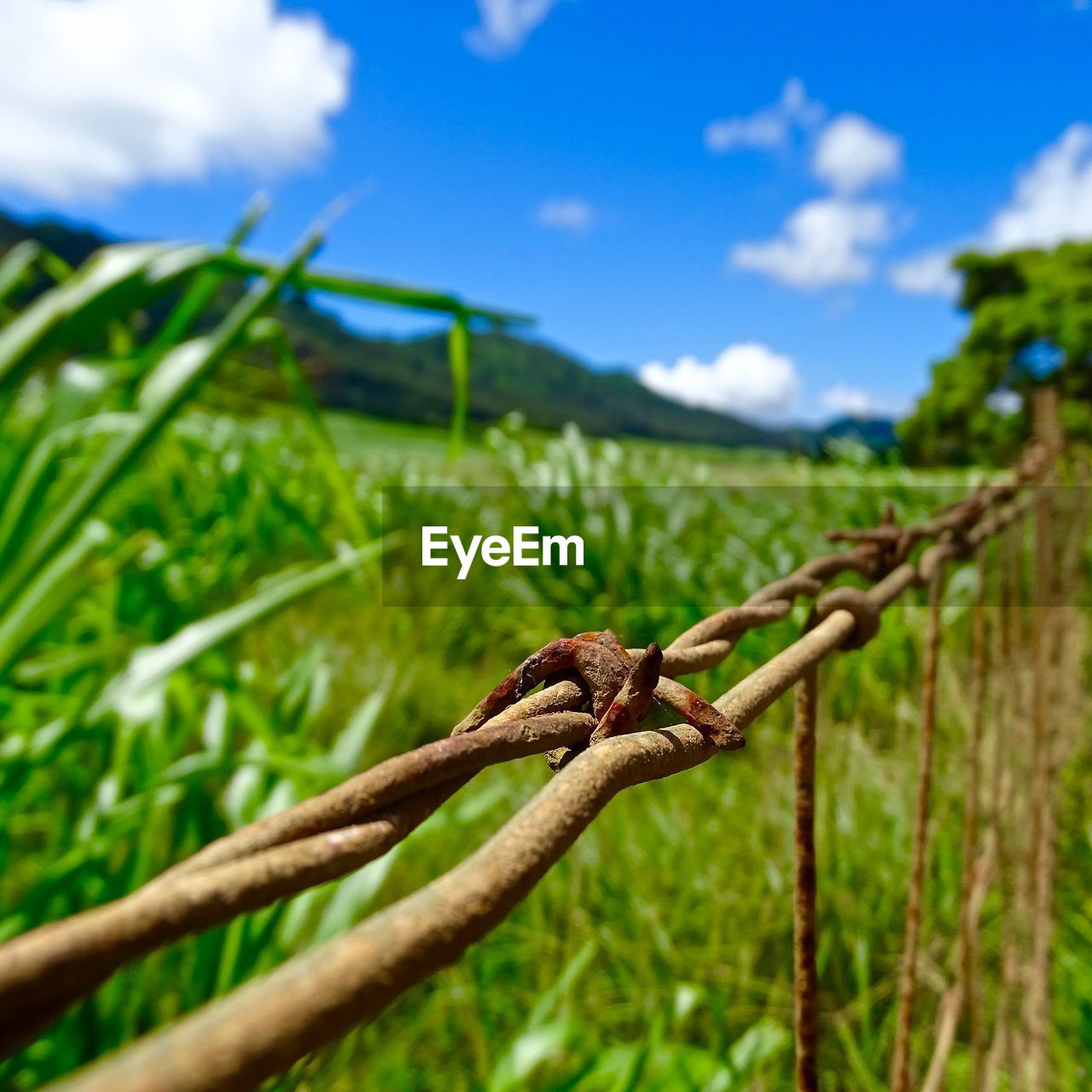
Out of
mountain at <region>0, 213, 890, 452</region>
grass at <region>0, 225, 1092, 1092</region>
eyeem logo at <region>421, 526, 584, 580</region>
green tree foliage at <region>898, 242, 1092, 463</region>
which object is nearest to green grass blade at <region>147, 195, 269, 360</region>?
grass at <region>0, 225, 1092, 1092</region>

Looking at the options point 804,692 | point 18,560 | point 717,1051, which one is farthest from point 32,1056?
point 804,692

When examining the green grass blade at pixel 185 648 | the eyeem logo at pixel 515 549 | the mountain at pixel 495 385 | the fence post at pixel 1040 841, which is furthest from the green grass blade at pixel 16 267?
the mountain at pixel 495 385

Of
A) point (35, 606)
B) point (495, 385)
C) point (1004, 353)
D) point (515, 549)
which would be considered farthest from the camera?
point (495, 385)

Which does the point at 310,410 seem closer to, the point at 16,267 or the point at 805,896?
the point at 16,267

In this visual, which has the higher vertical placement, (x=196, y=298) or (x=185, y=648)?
(x=196, y=298)

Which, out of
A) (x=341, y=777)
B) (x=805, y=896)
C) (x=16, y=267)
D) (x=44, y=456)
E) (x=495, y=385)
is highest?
(x=495, y=385)

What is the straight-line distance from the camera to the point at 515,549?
404 centimetres

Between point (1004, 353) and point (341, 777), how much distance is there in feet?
58.0

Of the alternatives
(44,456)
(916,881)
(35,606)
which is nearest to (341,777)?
(35,606)

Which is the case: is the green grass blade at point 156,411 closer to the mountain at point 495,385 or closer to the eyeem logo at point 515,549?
the eyeem logo at point 515,549

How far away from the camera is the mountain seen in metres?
48.0

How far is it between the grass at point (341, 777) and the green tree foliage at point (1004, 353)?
1408 cm

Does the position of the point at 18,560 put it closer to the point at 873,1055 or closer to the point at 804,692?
the point at 804,692

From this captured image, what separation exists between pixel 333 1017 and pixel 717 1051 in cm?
132
